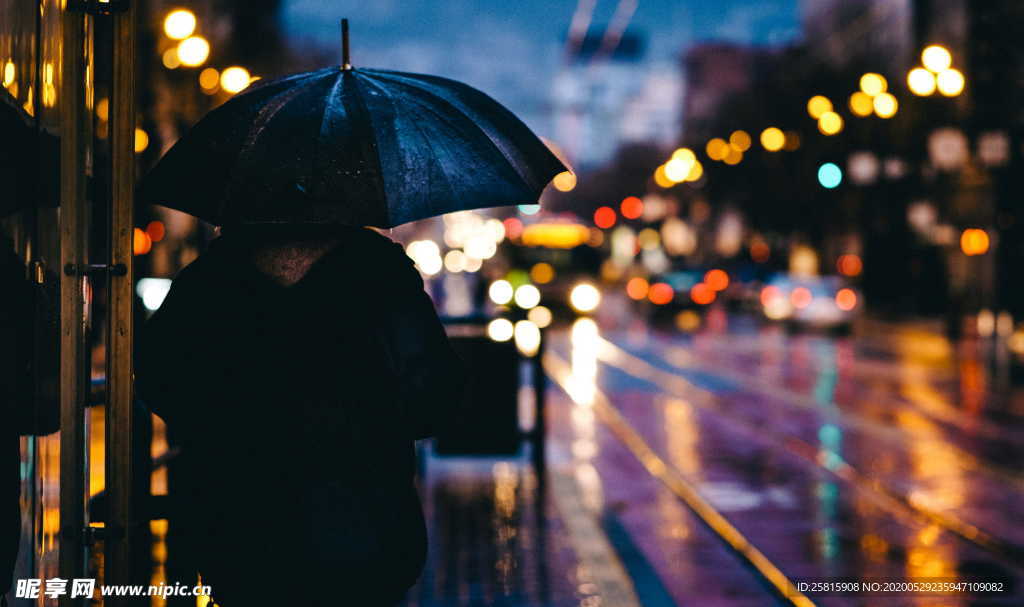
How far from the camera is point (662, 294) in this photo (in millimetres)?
40469

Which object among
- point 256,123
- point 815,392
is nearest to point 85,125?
point 256,123

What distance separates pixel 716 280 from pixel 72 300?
41614mm

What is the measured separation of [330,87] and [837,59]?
62.4 meters

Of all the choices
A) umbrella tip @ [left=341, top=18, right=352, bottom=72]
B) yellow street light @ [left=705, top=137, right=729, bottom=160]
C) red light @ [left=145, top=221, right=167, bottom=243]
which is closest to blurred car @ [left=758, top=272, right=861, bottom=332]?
red light @ [left=145, top=221, right=167, bottom=243]

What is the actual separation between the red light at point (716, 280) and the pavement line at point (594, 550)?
32779 mm

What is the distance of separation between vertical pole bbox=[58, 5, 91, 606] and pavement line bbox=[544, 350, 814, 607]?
13.7 feet

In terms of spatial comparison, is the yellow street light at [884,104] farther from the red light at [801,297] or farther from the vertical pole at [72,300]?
the vertical pole at [72,300]

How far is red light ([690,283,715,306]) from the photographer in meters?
41.3

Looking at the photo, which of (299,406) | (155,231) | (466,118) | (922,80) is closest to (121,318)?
(299,406)

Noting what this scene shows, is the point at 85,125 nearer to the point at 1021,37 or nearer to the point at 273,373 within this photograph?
the point at 273,373

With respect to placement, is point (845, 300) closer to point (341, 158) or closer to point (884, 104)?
point (884, 104)

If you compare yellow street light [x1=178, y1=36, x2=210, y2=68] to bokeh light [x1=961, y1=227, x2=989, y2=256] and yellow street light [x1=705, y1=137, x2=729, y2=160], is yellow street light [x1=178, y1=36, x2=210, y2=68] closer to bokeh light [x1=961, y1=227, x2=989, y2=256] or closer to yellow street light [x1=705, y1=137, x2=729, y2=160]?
bokeh light [x1=961, y1=227, x2=989, y2=256]

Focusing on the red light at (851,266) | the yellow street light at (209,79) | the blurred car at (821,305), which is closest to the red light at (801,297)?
the blurred car at (821,305)

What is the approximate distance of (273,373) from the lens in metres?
3.93
